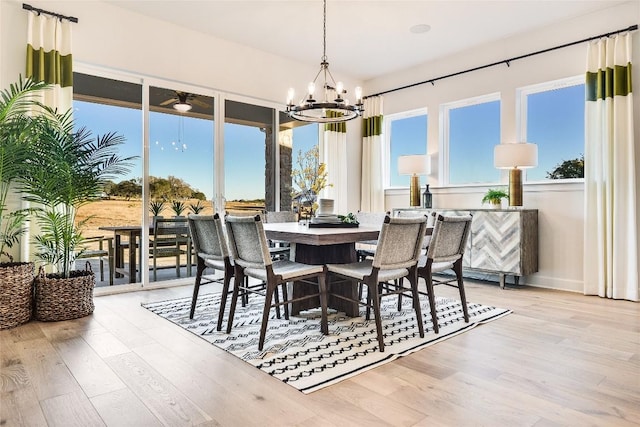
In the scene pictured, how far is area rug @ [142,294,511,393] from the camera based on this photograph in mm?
2152

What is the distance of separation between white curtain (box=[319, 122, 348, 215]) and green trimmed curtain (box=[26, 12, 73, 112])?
3.19 meters

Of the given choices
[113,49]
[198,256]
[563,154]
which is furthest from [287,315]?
[563,154]

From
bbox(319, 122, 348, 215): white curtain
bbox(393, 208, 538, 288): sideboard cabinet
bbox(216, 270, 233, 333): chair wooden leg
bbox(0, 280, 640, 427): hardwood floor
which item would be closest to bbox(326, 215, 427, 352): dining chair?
bbox(0, 280, 640, 427): hardwood floor

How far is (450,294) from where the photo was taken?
13.3ft

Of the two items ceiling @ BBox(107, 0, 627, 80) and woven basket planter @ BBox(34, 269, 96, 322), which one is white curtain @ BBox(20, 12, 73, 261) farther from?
ceiling @ BBox(107, 0, 627, 80)

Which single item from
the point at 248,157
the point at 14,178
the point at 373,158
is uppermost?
the point at 373,158

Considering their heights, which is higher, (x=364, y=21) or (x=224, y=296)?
(x=364, y=21)

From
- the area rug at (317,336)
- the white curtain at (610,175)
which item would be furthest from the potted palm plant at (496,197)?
the area rug at (317,336)

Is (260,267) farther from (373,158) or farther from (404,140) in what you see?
(404,140)

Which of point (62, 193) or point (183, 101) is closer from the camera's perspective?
point (62, 193)

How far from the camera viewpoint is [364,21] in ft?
13.9

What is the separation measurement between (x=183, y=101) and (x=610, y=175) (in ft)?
14.7

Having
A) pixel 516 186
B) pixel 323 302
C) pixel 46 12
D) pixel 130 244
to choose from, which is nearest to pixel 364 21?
pixel 516 186

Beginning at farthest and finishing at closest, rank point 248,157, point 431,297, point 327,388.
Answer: point 248,157 < point 431,297 < point 327,388
